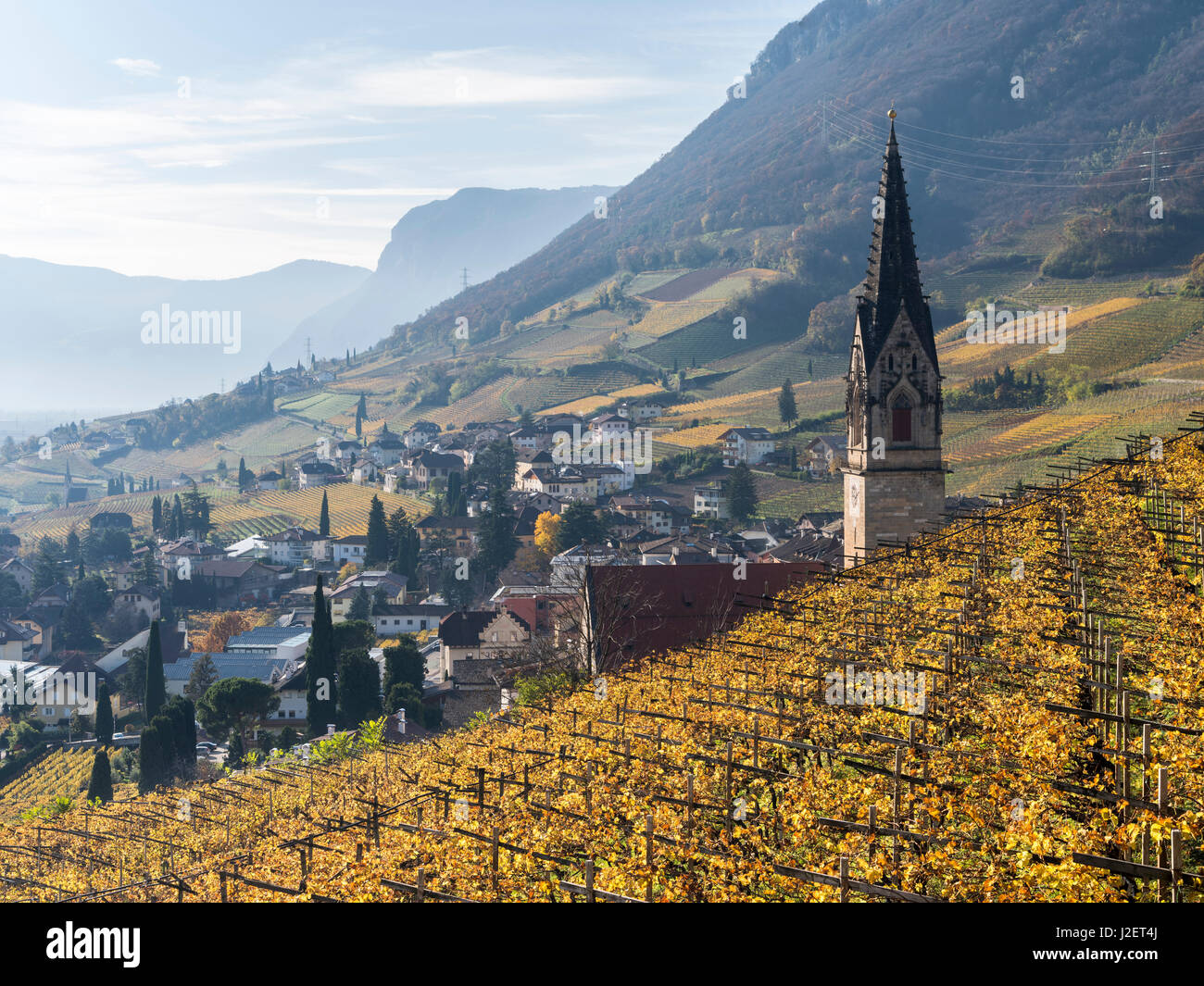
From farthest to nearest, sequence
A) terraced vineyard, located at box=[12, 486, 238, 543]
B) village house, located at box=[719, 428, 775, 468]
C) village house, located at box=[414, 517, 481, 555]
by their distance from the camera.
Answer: terraced vineyard, located at box=[12, 486, 238, 543], village house, located at box=[719, 428, 775, 468], village house, located at box=[414, 517, 481, 555]

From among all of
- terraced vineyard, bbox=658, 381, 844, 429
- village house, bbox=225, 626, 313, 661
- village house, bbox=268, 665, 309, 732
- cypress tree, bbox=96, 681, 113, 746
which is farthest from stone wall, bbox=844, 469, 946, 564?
terraced vineyard, bbox=658, 381, 844, 429

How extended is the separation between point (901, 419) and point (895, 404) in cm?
53

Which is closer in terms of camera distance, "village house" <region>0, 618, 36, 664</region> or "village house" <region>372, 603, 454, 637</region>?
"village house" <region>372, 603, 454, 637</region>

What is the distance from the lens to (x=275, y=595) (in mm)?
110750

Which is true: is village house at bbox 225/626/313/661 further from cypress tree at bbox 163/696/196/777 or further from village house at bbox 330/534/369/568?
cypress tree at bbox 163/696/196/777

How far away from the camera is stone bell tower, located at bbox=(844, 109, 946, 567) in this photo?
37875mm

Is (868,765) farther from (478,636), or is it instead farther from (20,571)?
(20,571)

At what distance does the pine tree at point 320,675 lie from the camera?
197 ft

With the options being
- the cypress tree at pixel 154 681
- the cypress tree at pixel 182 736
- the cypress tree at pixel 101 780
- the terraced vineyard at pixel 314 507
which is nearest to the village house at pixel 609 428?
the terraced vineyard at pixel 314 507

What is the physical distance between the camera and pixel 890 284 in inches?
1506

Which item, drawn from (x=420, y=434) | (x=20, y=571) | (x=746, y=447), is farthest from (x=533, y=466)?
(x=20, y=571)

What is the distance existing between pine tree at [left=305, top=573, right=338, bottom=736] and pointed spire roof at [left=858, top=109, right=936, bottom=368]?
1307 inches

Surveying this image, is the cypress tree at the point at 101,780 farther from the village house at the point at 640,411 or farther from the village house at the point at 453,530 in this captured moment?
the village house at the point at 640,411
